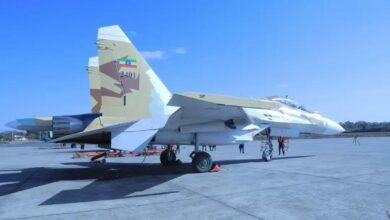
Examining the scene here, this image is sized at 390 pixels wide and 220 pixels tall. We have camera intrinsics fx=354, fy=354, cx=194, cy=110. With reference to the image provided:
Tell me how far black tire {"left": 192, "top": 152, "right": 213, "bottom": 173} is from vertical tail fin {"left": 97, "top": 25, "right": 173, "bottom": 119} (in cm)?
205

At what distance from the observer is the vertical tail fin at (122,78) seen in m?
11.6

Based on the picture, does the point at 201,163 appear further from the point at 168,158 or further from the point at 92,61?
the point at 92,61

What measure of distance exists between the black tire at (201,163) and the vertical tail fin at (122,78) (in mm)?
2051

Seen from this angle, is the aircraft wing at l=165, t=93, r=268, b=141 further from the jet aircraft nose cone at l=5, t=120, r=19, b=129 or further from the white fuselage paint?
the jet aircraft nose cone at l=5, t=120, r=19, b=129

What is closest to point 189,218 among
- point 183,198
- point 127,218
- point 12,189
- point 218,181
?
point 127,218

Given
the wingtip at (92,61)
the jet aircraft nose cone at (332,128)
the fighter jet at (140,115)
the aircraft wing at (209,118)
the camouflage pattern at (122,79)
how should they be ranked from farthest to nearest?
the jet aircraft nose cone at (332,128), the wingtip at (92,61), the camouflage pattern at (122,79), the fighter jet at (140,115), the aircraft wing at (209,118)

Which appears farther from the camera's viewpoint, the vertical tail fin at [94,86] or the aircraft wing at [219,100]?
the vertical tail fin at [94,86]

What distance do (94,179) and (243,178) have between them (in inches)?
187

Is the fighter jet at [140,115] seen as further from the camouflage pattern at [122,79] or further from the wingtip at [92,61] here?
the wingtip at [92,61]

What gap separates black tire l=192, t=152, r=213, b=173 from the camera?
1206cm

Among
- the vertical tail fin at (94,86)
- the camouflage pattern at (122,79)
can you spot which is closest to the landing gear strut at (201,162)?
the camouflage pattern at (122,79)

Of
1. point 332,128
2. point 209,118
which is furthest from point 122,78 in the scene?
point 332,128

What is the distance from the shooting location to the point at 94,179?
11359mm

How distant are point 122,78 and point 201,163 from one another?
391 cm
